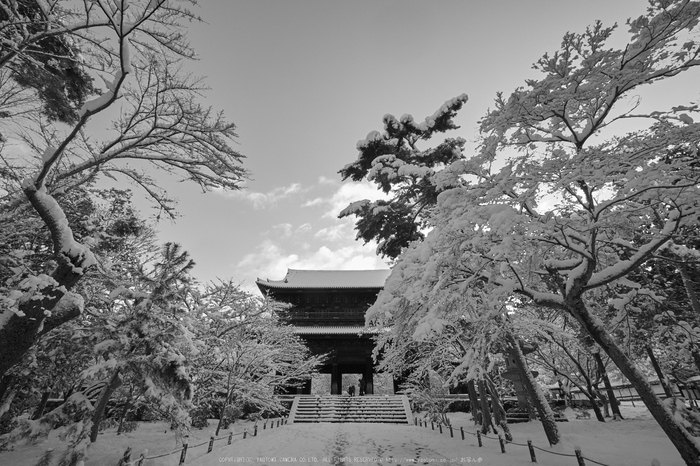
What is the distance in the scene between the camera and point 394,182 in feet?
31.7

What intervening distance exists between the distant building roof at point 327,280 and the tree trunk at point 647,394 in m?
19.8

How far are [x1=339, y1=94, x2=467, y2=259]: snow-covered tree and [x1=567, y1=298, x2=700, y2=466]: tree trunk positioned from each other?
187 inches

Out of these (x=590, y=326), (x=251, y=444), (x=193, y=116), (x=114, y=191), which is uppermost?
(x=193, y=116)

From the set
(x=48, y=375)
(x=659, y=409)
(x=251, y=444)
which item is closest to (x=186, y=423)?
(x=251, y=444)

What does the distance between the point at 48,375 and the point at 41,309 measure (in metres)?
6.73

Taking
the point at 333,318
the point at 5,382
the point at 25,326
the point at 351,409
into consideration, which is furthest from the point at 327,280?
the point at 25,326

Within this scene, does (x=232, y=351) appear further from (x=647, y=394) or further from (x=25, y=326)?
(x=647, y=394)

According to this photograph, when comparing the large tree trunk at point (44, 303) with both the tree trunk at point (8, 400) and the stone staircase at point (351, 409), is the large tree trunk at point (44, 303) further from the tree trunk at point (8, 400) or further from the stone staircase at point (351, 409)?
the stone staircase at point (351, 409)

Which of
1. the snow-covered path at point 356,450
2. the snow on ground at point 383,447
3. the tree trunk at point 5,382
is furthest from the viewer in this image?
the tree trunk at point 5,382

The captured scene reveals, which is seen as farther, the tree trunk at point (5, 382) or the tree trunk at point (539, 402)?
the tree trunk at point (5, 382)

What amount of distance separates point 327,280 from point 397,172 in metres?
22.1

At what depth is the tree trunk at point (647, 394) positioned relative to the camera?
4910 mm

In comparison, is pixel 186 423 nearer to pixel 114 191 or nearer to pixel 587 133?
pixel 114 191

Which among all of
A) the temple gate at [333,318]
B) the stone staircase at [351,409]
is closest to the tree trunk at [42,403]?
the stone staircase at [351,409]
